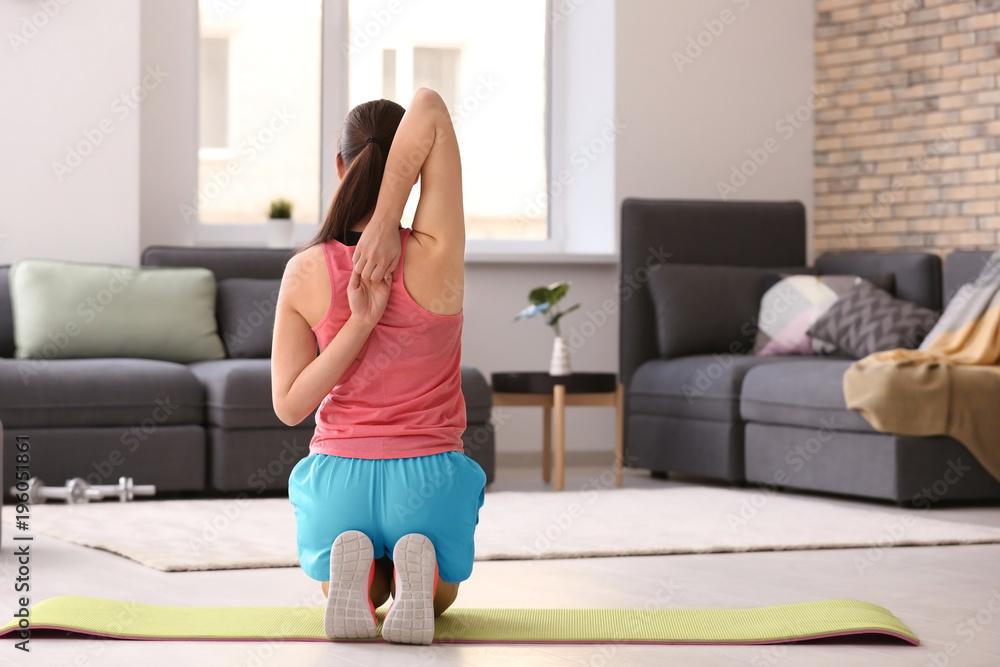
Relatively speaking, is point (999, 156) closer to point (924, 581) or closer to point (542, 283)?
point (542, 283)

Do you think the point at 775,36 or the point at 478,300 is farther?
the point at 775,36

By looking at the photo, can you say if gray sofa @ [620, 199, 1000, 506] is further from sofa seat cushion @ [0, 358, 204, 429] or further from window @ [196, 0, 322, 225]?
sofa seat cushion @ [0, 358, 204, 429]

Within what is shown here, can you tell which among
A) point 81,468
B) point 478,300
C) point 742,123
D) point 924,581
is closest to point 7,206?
point 81,468

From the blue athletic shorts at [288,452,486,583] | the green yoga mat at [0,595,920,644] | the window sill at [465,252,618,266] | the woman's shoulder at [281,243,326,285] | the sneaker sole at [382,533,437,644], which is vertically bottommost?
the green yoga mat at [0,595,920,644]

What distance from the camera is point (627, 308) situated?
5.95m

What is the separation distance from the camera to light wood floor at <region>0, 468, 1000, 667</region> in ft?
7.53

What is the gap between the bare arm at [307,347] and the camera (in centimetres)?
→ 231

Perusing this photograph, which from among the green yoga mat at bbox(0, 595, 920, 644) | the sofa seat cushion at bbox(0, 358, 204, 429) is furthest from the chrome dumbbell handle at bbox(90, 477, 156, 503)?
the green yoga mat at bbox(0, 595, 920, 644)

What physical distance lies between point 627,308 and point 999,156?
1782 millimetres

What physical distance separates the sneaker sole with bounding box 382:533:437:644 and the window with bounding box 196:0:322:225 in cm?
411

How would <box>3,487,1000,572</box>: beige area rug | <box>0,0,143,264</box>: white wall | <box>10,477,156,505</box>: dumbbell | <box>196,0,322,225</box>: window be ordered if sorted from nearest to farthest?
<box>3,487,1000,572</box>: beige area rug
<box>10,477,156,505</box>: dumbbell
<box>0,0,143,264</box>: white wall
<box>196,0,322,225</box>: window

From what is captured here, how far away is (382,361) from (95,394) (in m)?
2.58

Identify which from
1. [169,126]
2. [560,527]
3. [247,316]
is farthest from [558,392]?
[169,126]

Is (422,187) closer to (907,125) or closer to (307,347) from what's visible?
(307,347)
